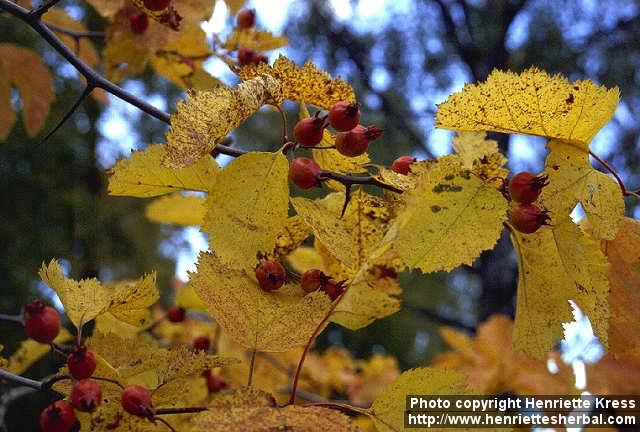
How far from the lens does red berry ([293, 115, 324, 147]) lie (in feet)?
1.70

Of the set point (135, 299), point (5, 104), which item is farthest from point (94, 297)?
point (5, 104)

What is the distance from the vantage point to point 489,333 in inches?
63.5

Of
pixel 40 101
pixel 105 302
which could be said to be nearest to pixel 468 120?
pixel 105 302

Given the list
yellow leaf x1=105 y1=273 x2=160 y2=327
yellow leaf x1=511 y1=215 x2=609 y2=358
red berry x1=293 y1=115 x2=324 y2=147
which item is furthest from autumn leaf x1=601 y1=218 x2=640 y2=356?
yellow leaf x1=105 y1=273 x2=160 y2=327

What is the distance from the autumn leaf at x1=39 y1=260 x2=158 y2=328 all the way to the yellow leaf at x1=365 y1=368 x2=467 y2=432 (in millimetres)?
225

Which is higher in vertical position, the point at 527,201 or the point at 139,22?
the point at 139,22

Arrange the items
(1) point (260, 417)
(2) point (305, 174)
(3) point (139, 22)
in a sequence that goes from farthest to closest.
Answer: (3) point (139, 22) < (2) point (305, 174) < (1) point (260, 417)

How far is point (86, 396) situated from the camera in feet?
1.55

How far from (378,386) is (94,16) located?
9.13ft

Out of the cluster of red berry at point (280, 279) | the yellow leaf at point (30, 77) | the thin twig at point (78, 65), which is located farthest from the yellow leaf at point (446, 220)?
the yellow leaf at point (30, 77)

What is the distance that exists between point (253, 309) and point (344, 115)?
7.1 inches

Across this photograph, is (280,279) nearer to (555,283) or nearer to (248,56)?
(555,283)

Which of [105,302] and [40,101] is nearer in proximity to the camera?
[105,302]

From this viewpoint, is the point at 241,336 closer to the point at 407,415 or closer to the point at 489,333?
the point at 407,415
